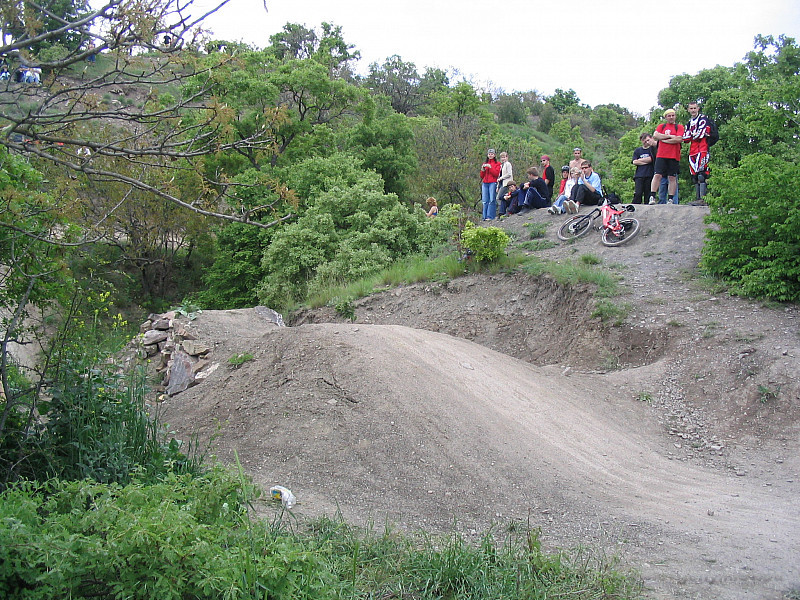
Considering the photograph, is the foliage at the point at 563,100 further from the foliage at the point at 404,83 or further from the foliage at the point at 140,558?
the foliage at the point at 140,558

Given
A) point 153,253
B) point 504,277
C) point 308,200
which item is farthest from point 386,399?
point 153,253

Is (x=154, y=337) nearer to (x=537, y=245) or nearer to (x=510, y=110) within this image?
(x=537, y=245)

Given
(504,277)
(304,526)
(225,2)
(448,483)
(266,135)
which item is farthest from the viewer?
(504,277)

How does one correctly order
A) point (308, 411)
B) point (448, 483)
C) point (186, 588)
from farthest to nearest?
point (308, 411) → point (448, 483) → point (186, 588)

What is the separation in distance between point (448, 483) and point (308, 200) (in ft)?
48.1

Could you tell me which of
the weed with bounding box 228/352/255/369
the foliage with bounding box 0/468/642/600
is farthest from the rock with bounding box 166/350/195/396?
the foliage with bounding box 0/468/642/600

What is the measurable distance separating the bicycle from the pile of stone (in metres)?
7.63

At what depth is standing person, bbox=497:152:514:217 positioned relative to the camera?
15211 mm

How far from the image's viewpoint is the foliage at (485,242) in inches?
495

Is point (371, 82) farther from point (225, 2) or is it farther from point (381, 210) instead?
point (225, 2)

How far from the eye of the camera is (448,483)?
17.9 feet

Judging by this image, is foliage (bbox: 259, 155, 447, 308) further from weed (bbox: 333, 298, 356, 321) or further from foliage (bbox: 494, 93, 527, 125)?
foliage (bbox: 494, 93, 527, 125)

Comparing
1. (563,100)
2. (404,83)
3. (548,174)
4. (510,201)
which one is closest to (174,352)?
(510,201)

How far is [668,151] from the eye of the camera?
41.5 ft
